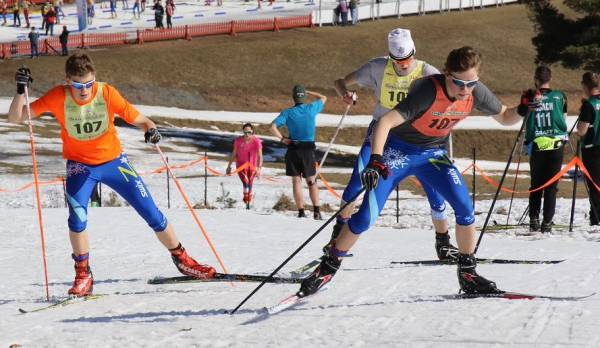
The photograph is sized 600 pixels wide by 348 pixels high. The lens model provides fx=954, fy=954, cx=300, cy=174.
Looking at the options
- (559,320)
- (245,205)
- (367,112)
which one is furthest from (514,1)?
(559,320)

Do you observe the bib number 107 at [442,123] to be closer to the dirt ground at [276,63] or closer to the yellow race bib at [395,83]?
the yellow race bib at [395,83]

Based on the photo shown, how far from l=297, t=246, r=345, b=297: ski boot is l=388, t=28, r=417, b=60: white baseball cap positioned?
2181 mm

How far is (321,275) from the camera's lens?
7.04 m

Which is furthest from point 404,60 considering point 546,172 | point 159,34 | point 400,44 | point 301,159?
point 159,34

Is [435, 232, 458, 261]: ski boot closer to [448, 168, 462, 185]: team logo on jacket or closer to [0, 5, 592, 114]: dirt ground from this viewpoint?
[448, 168, 462, 185]: team logo on jacket

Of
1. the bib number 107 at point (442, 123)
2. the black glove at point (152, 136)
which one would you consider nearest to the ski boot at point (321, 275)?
the bib number 107 at point (442, 123)

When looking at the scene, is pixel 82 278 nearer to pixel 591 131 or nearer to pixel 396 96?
pixel 396 96

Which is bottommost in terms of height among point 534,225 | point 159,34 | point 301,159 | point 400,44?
point 159,34

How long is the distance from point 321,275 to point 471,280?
109 centimetres

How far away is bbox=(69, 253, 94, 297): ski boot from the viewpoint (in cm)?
765

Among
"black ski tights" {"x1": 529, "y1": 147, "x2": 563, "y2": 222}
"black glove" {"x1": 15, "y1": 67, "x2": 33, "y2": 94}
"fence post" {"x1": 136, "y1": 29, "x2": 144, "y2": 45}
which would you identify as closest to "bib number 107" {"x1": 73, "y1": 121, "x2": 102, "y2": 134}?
"black glove" {"x1": 15, "y1": 67, "x2": 33, "y2": 94}

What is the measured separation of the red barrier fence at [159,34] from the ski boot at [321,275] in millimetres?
42305

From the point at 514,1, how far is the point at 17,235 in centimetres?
5869

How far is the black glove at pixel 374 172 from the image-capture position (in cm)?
627
